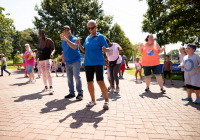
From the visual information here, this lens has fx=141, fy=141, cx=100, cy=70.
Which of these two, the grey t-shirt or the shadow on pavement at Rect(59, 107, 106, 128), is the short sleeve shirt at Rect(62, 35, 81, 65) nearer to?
the shadow on pavement at Rect(59, 107, 106, 128)

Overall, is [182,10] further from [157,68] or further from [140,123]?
[140,123]

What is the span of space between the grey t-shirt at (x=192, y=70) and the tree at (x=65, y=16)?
21420 millimetres

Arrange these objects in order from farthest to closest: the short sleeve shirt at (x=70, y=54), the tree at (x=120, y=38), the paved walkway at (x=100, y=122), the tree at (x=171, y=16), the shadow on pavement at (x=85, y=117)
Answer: the tree at (x=120, y=38)
the tree at (x=171, y=16)
the short sleeve shirt at (x=70, y=54)
the shadow on pavement at (x=85, y=117)
the paved walkway at (x=100, y=122)

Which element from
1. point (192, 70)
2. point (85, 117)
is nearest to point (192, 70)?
point (192, 70)

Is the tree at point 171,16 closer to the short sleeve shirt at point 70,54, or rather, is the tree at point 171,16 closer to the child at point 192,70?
the child at point 192,70

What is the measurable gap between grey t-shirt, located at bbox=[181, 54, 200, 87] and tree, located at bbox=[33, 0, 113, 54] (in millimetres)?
21420

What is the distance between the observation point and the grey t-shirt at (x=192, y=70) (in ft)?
12.5

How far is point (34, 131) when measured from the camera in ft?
7.75

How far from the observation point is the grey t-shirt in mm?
3818

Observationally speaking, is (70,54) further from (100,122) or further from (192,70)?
(192,70)

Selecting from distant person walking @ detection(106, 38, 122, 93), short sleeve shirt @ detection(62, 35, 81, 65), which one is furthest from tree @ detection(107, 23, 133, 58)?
short sleeve shirt @ detection(62, 35, 81, 65)

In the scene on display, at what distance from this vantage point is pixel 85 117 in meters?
2.93

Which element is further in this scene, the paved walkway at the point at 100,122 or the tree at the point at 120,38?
the tree at the point at 120,38

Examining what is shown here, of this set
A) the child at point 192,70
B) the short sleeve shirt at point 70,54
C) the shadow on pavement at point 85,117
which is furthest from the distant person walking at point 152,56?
the shadow on pavement at point 85,117
